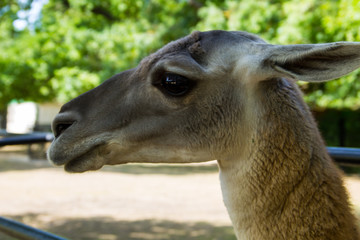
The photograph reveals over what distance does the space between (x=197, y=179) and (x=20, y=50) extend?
8499 mm

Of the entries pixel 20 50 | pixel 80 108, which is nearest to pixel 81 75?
pixel 20 50

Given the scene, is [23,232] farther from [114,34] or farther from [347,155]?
[114,34]

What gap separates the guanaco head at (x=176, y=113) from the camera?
6.74 feet

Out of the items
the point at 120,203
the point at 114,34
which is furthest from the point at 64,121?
the point at 114,34

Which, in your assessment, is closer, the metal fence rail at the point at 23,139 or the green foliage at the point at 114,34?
the metal fence rail at the point at 23,139

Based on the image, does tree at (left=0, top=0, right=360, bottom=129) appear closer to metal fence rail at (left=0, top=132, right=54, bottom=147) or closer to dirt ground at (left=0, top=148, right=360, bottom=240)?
dirt ground at (left=0, top=148, right=360, bottom=240)

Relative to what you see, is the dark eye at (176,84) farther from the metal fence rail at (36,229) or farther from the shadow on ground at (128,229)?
the shadow on ground at (128,229)

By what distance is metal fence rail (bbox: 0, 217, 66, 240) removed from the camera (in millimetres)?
2164

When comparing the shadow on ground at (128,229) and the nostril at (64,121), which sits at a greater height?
the nostril at (64,121)

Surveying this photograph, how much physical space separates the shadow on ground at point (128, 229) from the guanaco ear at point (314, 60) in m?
5.01

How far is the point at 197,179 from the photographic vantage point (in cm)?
1266

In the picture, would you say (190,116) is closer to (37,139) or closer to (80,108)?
(80,108)

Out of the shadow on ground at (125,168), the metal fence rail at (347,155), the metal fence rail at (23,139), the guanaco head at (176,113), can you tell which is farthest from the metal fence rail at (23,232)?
the shadow on ground at (125,168)

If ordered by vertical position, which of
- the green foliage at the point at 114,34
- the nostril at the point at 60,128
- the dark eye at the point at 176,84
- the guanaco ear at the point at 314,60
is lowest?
the nostril at the point at 60,128
